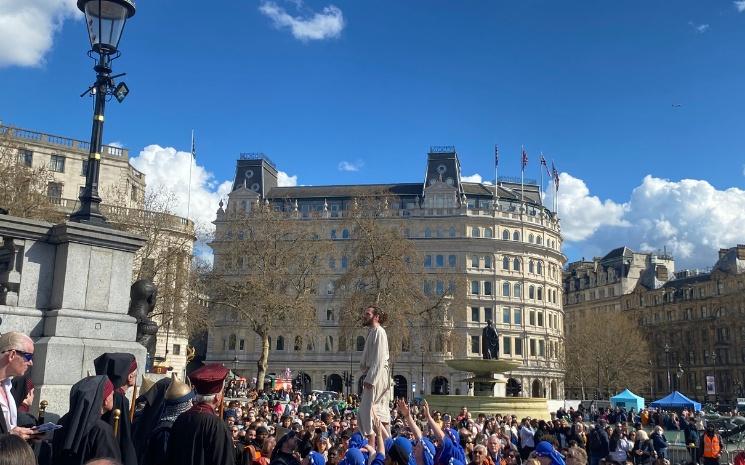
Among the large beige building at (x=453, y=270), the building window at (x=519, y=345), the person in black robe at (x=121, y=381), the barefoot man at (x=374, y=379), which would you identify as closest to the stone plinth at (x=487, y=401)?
the barefoot man at (x=374, y=379)

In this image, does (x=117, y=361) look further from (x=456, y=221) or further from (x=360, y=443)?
(x=456, y=221)

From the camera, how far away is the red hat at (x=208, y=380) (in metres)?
4.75

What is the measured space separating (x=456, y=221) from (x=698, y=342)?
4150cm

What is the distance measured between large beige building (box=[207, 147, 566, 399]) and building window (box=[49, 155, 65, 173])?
2060 cm

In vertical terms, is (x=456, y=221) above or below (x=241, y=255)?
above

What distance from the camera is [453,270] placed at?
78.9 meters

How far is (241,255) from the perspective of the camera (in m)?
46.2

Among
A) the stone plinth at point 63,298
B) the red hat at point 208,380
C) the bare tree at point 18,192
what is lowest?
the red hat at point 208,380

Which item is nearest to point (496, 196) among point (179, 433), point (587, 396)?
point (587, 396)

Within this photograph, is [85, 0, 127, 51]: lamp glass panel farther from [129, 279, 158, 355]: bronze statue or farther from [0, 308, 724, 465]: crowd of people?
[0, 308, 724, 465]: crowd of people

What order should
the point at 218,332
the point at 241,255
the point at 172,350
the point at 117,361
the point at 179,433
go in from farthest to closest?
the point at 218,332 < the point at 172,350 < the point at 241,255 < the point at 117,361 < the point at 179,433

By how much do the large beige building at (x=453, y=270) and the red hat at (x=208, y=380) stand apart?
2822 inches

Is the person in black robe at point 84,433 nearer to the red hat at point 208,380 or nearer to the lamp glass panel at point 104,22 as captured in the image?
the red hat at point 208,380

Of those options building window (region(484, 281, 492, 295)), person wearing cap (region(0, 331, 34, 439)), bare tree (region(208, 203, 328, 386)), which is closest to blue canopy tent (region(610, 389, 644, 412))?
bare tree (region(208, 203, 328, 386))
